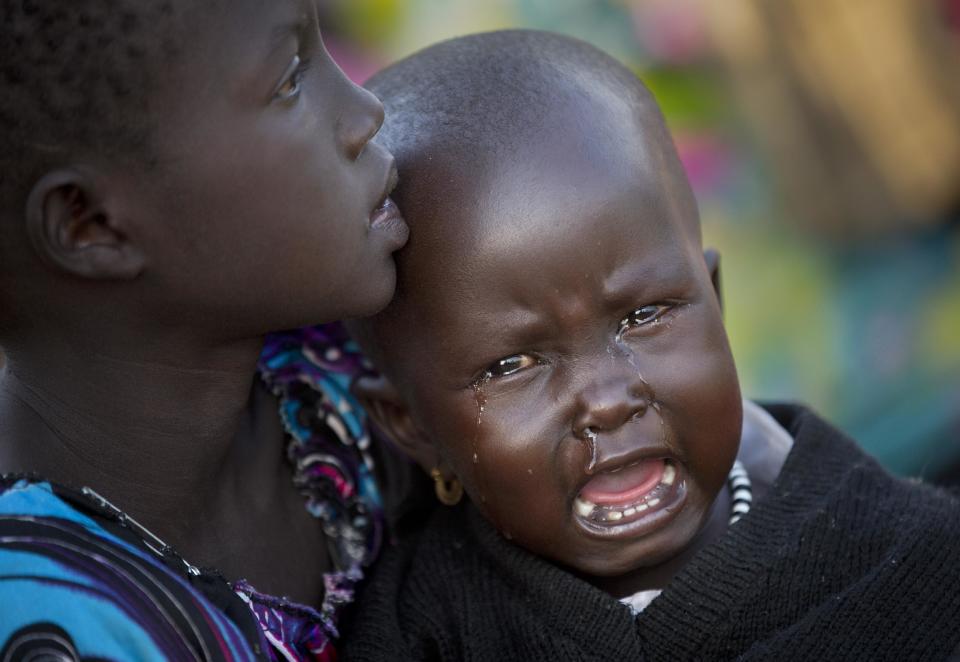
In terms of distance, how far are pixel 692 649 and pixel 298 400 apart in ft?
2.64

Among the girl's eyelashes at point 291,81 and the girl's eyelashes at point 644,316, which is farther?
the girl's eyelashes at point 644,316

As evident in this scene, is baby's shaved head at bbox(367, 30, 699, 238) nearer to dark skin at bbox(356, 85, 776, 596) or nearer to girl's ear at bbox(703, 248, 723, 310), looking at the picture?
dark skin at bbox(356, 85, 776, 596)

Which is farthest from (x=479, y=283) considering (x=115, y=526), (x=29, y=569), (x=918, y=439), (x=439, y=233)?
(x=918, y=439)

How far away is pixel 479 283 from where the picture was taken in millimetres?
1930

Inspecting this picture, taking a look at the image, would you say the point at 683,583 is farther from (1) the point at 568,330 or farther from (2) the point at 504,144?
(2) the point at 504,144

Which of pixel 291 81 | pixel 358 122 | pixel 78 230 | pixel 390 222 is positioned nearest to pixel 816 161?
pixel 390 222

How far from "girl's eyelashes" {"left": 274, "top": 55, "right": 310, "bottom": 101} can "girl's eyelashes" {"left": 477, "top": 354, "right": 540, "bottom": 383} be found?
Answer: 0.55m

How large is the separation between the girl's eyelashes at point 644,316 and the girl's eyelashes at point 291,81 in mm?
625

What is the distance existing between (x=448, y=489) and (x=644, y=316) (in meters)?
0.51

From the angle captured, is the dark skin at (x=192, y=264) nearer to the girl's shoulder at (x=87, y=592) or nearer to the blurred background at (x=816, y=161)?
the girl's shoulder at (x=87, y=592)

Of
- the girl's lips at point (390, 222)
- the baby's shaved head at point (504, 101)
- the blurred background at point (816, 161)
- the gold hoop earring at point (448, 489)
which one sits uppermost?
the baby's shaved head at point (504, 101)

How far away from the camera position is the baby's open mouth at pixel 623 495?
1.99 meters

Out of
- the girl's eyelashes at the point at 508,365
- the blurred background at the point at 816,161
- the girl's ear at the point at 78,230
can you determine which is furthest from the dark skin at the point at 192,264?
the blurred background at the point at 816,161

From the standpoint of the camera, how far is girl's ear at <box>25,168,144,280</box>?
158 cm
